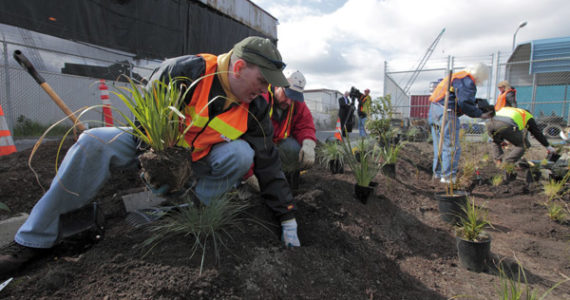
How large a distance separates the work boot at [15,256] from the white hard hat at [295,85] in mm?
1992

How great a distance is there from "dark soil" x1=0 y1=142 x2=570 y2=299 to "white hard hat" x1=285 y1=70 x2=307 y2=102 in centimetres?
89

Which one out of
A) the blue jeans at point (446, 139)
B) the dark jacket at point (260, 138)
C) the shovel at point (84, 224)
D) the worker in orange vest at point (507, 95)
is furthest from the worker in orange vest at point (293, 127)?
the worker in orange vest at point (507, 95)

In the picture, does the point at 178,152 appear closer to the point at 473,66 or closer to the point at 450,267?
the point at 450,267

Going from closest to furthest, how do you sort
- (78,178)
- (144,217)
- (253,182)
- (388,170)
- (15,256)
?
(15,256), (78,178), (144,217), (253,182), (388,170)

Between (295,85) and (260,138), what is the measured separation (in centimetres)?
92

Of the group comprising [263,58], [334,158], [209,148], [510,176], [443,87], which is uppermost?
[443,87]

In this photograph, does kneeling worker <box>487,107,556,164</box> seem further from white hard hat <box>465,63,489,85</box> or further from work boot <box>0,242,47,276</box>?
work boot <box>0,242,47,276</box>

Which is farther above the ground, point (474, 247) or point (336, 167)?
point (336, 167)

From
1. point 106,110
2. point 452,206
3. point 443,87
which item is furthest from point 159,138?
point 443,87

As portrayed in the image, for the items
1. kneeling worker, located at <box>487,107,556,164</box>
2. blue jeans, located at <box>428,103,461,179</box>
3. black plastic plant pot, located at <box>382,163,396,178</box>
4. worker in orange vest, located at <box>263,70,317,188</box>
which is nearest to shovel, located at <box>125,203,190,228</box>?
worker in orange vest, located at <box>263,70,317,188</box>

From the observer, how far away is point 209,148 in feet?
5.78

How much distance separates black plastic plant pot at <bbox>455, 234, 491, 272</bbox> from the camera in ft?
5.90

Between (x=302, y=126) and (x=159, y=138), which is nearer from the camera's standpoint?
(x=159, y=138)

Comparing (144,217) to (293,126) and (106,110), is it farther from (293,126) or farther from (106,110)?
(106,110)
